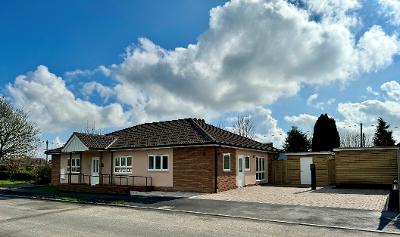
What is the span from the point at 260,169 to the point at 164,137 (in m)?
8.31

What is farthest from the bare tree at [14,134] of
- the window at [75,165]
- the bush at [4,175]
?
the window at [75,165]

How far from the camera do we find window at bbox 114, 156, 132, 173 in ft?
81.5

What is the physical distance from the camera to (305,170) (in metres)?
27.8

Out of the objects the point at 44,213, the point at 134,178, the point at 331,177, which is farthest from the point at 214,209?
the point at 331,177

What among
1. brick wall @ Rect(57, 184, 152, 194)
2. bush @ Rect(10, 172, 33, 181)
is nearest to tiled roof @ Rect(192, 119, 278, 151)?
brick wall @ Rect(57, 184, 152, 194)

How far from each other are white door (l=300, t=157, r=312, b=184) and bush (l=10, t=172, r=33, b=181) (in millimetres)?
27164

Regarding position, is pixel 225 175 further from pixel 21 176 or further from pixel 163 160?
pixel 21 176

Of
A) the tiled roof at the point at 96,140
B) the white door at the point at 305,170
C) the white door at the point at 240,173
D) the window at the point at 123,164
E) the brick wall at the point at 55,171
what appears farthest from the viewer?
the brick wall at the point at 55,171

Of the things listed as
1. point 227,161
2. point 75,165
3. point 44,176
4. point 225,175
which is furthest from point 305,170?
point 44,176

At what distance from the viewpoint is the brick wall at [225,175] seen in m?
21.7

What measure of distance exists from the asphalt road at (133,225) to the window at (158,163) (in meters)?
8.36

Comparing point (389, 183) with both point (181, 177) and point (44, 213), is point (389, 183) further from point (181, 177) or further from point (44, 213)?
point (44, 213)

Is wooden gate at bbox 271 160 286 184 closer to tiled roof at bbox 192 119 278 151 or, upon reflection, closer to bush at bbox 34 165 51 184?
tiled roof at bbox 192 119 278 151

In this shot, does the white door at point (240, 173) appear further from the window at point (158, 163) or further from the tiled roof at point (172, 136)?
the window at point (158, 163)
